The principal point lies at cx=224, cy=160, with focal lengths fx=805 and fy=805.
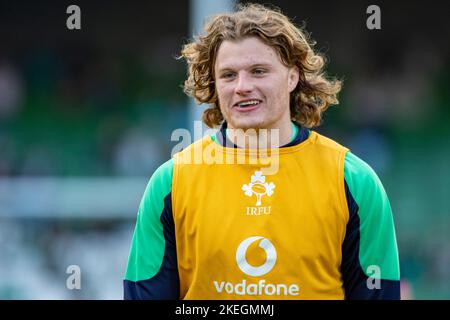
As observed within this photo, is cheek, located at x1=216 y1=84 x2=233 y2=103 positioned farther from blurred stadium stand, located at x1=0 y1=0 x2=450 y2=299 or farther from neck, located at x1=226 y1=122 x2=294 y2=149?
blurred stadium stand, located at x1=0 y1=0 x2=450 y2=299

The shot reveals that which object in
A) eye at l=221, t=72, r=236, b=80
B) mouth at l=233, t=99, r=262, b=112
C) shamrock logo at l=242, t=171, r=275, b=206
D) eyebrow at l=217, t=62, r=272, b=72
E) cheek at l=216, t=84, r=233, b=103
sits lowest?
shamrock logo at l=242, t=171, r=275, b=206

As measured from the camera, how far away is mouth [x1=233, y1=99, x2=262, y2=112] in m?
3.19

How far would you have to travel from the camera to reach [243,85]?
315 centimetres

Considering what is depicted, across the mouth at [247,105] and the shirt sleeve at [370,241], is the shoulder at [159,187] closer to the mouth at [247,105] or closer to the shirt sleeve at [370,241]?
the mouth at [247,105]

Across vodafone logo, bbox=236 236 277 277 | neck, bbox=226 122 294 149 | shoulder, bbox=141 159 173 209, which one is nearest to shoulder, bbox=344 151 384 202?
neck, bbox=226 122 294 149

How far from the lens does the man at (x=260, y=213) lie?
313 centimetres

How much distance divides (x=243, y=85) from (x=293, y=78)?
0.38 meters

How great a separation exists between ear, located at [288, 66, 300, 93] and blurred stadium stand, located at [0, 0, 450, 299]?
5.89 metres

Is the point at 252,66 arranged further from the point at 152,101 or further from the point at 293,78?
the point at 152,101

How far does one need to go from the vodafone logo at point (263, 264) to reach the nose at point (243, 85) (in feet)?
1.94

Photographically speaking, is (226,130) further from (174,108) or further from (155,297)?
(174,108)

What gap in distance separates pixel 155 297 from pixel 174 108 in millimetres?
7476

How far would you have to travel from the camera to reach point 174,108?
10562 mm
